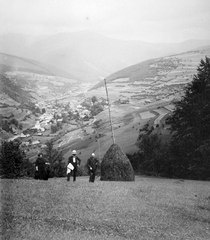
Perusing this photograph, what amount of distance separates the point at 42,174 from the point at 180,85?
53748mm

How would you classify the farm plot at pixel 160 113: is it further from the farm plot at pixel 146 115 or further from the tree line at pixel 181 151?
the tree line at pixel 181 151

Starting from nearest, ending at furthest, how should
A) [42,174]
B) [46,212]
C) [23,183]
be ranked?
1. [46,212]
2. [23,183]
3. [42,174]

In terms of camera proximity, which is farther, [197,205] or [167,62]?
[167,62]

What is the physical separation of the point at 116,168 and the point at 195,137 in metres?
15.7

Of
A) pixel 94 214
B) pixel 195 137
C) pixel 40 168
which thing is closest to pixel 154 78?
pixel 195 137

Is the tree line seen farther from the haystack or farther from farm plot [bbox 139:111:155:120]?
farm plot [bbox 139:111:155:120]

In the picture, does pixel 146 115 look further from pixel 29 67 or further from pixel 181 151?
pixel 29 67

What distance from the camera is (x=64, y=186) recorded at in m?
20.2

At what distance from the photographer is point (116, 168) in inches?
1082

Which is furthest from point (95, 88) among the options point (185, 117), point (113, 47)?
point (185, 117)

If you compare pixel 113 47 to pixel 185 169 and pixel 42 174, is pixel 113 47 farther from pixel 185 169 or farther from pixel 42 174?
pixel 42 174

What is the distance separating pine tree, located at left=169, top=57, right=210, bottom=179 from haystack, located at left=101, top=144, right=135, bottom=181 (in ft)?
40.9

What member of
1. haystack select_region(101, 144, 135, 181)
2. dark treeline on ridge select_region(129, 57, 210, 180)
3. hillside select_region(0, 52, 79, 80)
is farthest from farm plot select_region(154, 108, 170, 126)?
hillside select_region(0, 52, 79, 80)

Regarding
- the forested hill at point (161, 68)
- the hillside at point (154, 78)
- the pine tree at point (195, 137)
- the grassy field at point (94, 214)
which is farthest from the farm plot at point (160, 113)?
the grassy field at point (94, 214)
